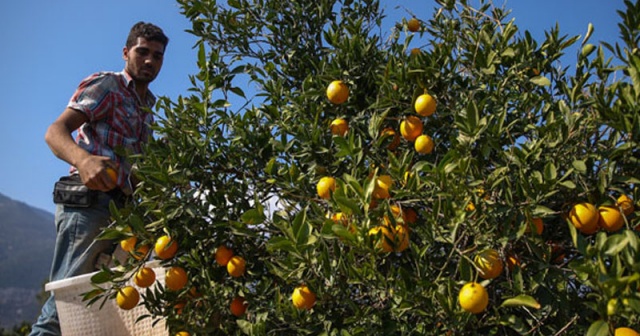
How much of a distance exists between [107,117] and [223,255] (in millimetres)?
1192

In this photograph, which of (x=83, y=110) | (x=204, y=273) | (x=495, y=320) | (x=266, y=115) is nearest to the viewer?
(x=495, y=320)

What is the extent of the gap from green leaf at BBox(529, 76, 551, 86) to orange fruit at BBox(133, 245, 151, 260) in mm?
1346

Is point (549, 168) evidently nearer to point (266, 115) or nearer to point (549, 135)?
point (549, 135)

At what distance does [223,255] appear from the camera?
1.63m

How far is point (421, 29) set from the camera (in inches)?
83.3

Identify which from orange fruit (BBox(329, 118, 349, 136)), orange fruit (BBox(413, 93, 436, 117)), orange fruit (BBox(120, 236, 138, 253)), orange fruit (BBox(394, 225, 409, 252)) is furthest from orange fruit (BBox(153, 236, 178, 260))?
orange fruit (BBox(413, 93, 436, 117))

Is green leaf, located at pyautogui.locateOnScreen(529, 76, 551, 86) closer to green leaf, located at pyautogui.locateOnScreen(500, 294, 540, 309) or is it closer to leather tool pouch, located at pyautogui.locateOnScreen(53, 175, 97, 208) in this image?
green leaf, located at pyautogui.locateOnScreen(500, 294, 540, 309)

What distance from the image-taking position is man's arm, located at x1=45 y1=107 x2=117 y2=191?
208 centimetres

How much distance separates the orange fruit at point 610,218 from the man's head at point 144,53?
7.20 feet

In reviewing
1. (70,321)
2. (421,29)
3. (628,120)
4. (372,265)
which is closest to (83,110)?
(70,321)

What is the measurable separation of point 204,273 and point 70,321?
2.64 feet

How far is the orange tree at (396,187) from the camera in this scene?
1.22 m

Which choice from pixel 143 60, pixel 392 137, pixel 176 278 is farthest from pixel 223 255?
pixel 143 60

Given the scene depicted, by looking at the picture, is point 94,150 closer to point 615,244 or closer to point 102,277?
point 102,277
